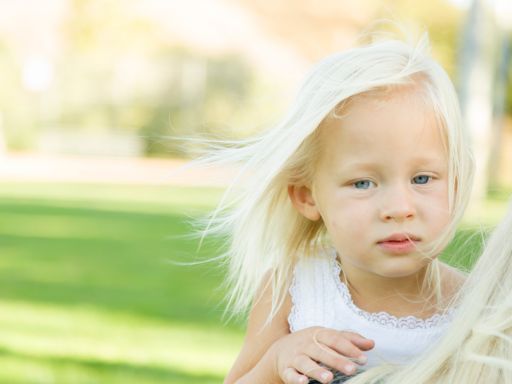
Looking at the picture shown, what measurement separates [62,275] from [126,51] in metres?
33.4

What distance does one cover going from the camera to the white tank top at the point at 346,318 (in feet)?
10.3

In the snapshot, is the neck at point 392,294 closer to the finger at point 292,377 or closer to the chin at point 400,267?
the chin at point 400,267

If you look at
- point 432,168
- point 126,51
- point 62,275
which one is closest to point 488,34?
point 62,275

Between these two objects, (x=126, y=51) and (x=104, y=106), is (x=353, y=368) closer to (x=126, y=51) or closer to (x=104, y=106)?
(x=104, y=106)

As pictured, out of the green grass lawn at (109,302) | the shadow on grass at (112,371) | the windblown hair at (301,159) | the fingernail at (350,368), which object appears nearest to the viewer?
the fingernail at (350,368)

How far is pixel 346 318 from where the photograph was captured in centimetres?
328

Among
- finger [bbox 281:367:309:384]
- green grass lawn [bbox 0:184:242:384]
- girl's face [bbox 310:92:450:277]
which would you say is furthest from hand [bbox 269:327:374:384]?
green grass lawn [bbox 0:184:242:384]

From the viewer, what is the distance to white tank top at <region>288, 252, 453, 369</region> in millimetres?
3143

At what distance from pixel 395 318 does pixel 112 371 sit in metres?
3.73

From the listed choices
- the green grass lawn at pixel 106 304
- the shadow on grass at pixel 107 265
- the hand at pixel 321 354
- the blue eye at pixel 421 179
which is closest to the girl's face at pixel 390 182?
the blue eye at pixel 421 179

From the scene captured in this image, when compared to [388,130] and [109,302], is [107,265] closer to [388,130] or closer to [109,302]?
[109,302]

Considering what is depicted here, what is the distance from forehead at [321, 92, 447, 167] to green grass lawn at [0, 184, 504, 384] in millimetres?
245

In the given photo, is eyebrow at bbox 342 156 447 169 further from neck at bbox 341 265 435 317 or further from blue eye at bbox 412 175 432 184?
neck at bbox 341 265 435 317

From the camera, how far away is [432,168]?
9.93 ft
